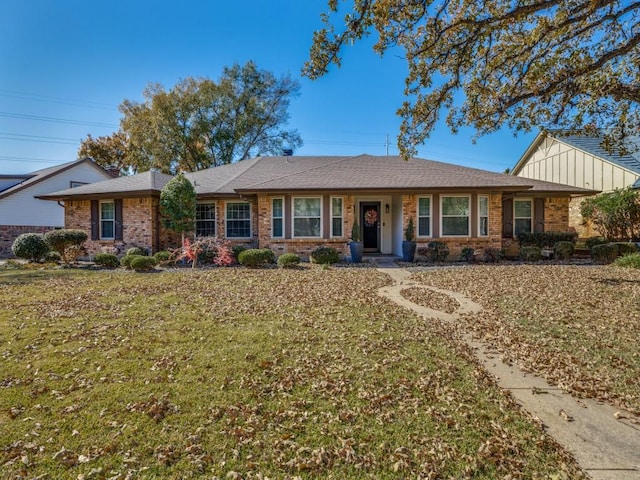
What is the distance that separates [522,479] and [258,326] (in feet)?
12.7

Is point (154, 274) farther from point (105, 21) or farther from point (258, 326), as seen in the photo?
point (105, 21)

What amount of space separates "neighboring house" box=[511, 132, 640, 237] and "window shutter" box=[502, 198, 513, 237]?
3.59m

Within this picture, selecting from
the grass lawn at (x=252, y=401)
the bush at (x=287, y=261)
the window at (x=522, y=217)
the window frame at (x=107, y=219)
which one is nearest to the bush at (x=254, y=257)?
the bush at (x=287, y=261)

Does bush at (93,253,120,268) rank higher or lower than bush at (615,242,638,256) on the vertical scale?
lower

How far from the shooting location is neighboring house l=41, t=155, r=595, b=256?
43.5 ft

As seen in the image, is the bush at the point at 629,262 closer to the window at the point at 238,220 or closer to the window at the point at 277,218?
the window at the point at 277,218

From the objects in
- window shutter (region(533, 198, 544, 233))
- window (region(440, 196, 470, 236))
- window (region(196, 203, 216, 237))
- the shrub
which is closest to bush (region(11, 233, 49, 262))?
window (region(196, 203, 216, 237))

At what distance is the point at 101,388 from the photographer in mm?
Answer: 3445

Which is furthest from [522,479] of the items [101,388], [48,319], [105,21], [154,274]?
[105,21]

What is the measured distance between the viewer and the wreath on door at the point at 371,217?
1496cm

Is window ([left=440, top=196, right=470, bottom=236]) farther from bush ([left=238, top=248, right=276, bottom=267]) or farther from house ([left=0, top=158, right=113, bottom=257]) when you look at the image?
house ([left=0, top=158, right=113, bottom=257])

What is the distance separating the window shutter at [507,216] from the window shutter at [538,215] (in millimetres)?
988

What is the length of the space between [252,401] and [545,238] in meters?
14.4

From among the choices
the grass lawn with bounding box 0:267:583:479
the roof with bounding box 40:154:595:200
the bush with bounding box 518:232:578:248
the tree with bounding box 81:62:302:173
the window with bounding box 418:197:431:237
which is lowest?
the grass lawn with bounding box 0:267:583:479
